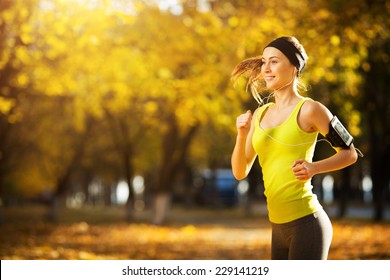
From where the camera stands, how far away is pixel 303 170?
11.2ft

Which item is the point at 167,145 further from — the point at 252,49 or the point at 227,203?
the point at 227,203

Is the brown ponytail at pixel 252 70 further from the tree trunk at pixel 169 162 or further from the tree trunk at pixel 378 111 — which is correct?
the tree trunk at pixel 169 162

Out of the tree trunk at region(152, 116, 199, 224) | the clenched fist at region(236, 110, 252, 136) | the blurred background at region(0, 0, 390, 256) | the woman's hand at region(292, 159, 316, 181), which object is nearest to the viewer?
the woman's hand at region(292, 159, 316, 181)

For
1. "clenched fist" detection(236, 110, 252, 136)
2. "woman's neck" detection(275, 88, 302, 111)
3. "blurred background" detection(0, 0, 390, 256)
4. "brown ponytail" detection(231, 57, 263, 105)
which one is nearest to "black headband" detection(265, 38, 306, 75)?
"woman's neck" detection(275, 88, 302, 111)

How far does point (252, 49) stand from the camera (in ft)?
38.7

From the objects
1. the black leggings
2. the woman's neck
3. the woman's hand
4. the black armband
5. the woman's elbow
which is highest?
the woman's neck

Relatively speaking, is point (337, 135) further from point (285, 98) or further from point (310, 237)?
point (310, 237)

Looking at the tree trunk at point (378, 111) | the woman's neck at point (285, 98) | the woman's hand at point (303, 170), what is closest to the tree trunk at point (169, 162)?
the tree trunk at point (378, 111)

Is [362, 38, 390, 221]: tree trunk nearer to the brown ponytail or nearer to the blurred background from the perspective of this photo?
the blurred background

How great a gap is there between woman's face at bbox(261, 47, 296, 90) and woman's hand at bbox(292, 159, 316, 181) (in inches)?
20.6

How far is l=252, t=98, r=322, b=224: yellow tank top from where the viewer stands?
3.56m

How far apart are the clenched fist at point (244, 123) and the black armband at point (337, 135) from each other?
1.37 feet

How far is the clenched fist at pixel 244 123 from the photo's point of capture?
12.2 ft

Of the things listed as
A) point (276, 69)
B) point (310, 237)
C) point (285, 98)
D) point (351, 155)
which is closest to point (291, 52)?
point (276, 69)
